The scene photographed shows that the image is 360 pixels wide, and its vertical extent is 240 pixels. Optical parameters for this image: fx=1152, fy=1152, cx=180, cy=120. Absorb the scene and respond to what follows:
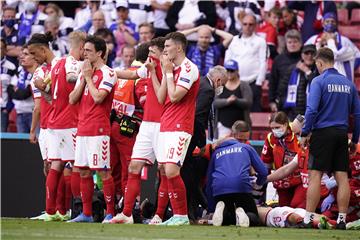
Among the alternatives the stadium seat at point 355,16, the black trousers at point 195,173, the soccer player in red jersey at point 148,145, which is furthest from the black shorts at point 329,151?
the stadium seat at point 355,16

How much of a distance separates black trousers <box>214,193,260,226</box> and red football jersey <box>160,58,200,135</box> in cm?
111

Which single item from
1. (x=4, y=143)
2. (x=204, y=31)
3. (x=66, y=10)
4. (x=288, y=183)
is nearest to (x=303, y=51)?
→ (x=204, y=31)

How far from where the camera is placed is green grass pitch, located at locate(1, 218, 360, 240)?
37.4 feet

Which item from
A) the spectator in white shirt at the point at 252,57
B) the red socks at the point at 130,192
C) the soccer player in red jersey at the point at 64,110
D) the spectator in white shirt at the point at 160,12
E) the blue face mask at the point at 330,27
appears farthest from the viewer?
the spectator in white shirt at the point at 160,12

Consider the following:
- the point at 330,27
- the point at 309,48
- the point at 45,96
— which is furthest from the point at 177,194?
the point at 330,27

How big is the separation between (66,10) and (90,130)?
10422mm

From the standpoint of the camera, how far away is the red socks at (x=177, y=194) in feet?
44.4

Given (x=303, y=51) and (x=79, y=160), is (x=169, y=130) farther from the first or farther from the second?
(x=303, y=51)

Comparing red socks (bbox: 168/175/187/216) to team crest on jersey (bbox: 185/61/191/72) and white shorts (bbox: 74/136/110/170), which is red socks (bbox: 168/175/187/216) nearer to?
white shorts (bbox: 74/136/110/170)

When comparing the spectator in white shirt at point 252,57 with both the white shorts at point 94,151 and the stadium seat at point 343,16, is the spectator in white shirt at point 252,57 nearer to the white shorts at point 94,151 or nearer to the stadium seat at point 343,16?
Result: the stadium seat at point 343,16

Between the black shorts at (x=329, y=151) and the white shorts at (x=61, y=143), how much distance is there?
10.2 ft

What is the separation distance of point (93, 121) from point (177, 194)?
4.73 feet

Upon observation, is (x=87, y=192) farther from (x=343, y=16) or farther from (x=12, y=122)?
(x=343, y=16)

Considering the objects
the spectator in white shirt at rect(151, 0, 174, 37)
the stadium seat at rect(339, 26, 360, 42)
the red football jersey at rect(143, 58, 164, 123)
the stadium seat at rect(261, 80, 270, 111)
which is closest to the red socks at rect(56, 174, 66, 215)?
the red football jersey at rect(143, 58, 164, 123)
